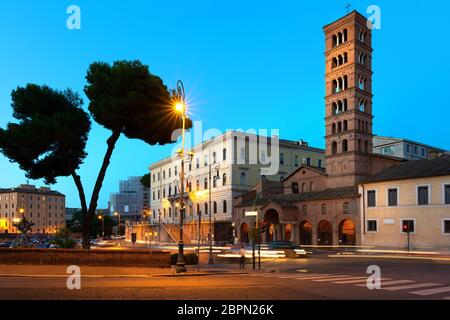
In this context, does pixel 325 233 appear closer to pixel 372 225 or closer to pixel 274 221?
pixel 372 225

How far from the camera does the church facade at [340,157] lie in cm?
5731

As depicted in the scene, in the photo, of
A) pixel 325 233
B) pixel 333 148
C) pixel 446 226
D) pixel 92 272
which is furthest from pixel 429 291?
pixel 333 148

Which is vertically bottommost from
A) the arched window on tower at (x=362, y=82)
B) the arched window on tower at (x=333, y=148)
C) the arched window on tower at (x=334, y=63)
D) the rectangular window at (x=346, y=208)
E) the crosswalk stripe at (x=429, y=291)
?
the crosswalk stripe at (x=429, y=291)

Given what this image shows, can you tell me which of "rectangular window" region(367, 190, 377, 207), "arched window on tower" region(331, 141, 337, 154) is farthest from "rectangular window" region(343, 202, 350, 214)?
"arched window on tower" region(331, 141, 337, 154)

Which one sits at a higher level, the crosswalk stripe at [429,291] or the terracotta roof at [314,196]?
the terracotta roof at [314,196]

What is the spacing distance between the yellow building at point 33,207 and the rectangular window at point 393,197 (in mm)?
125699

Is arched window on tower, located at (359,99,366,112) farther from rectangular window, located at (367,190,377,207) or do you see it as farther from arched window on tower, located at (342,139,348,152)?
rectangular window, located at (367,190,377,207)

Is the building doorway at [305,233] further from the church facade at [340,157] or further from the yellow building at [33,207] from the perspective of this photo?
the yellow building at [33,207]

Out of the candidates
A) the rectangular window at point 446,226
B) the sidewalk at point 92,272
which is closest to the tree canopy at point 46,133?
the sidewalk at point 92,272

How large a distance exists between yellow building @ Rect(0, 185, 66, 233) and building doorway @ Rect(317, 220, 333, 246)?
115123 millimetres

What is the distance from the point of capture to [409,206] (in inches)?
1932

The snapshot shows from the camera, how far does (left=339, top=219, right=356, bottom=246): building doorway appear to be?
55.2m
